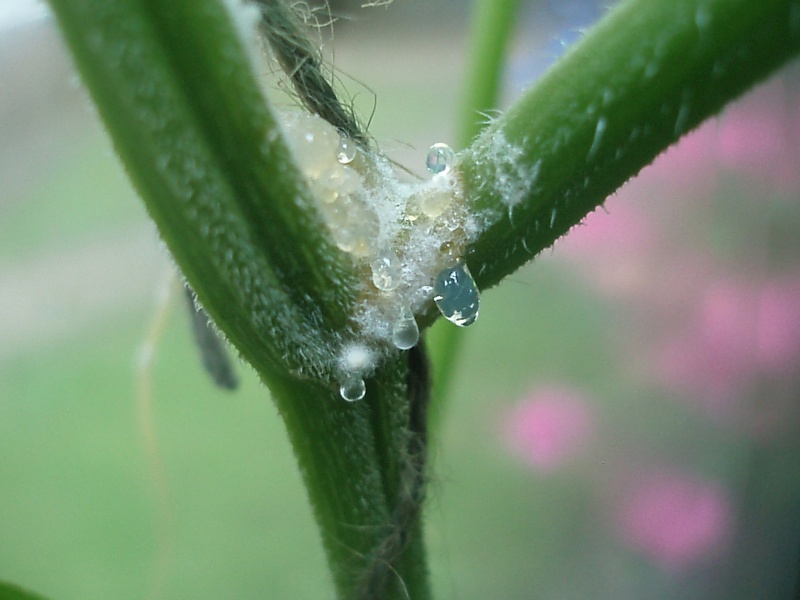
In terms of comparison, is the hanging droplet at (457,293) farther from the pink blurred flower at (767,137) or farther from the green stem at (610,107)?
the pink blurred flower at (767,137)

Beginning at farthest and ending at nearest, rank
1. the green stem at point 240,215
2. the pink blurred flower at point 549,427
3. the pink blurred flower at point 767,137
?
the pink blurred flower at point 549,427, the pink blurred flower at point 767,137, the green stem at point 240,215

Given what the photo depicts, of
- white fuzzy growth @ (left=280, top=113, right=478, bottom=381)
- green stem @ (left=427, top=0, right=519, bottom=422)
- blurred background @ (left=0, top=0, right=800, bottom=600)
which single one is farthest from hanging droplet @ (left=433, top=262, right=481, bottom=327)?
blurred background @ (left=0, top=0, right=800, bottom=600)

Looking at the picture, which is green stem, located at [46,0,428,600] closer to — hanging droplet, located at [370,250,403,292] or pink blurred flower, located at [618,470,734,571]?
hanging droplet, located at [370,250,403,292]

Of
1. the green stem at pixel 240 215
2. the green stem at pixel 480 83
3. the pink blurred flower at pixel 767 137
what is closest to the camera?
the green stem at pixel 240 215

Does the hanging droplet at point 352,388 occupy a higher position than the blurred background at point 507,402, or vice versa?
the hanging droplet at point 352,388

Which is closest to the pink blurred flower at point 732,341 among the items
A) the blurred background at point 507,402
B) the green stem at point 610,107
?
the blurred background at point 507,402

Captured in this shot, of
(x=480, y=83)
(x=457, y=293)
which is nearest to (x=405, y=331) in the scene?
(x=457, y=293)

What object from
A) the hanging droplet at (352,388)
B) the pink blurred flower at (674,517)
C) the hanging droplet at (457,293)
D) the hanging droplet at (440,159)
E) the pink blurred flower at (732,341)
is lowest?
the pink blurred flower at (674,517)

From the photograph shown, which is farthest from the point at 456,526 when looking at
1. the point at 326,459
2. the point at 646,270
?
the point at 326,459
